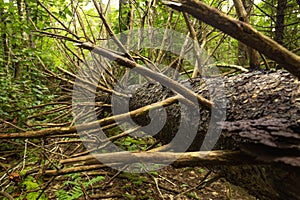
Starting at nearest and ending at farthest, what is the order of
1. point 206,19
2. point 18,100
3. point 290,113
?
point 206,19 → point 290,113 → point 18,100

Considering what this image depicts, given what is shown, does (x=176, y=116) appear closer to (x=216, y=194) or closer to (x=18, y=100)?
(x=216, y=194)

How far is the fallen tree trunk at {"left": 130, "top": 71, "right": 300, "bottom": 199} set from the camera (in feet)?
2.08

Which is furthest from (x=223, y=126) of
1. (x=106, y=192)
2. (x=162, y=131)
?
(x=106, y=192)

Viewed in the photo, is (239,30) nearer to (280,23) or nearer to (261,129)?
(261,129)

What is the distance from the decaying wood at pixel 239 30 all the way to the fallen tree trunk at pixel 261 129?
0.20 m

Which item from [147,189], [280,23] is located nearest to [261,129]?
[147,189]

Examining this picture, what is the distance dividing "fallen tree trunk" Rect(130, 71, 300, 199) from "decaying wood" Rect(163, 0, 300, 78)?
197mm

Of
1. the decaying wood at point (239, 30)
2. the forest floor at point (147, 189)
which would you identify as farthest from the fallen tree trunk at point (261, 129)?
the forest floor at point (147, 189)

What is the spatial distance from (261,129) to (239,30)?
306 millimetres

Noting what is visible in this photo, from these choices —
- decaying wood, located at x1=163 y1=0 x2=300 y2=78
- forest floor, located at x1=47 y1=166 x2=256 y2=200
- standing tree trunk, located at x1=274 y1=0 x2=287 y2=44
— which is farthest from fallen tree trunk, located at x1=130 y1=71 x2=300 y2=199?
standing tree trunk, located at x1=274 y1=0 x2=287 y2=44

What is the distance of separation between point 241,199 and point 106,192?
5.15 feet

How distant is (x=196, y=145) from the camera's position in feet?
4.41

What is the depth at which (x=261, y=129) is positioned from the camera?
0.70 metres

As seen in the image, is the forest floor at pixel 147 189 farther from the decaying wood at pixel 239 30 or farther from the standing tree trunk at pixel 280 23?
the decaying wood at pixel 239 30
